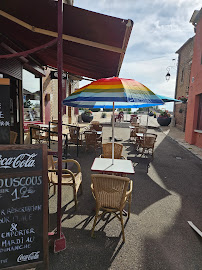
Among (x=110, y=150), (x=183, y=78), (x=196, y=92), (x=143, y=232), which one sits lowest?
(x=143, y=232)

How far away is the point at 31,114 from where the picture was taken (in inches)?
386

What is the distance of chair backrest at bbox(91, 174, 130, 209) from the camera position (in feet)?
8.50

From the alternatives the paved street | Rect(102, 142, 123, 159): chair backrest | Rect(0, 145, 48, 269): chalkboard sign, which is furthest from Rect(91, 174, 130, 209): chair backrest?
Rect(102, 142, 123, 159): chair backrest

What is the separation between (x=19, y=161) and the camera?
1.96 metres

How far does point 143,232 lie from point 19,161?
2.33 metres

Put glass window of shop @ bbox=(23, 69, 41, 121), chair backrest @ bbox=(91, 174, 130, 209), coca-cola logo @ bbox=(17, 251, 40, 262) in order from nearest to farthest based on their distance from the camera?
coca-cola logo @ bbox=(17, 251, 40, 262) → chair backrest @ bbox=(91, 174, 130, 209) → glass window of shop @ bbox=(23, 69, 41, 121)

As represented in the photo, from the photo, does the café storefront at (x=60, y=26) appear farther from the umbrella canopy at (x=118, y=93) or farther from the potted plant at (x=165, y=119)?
the potted plant at (x=165, y=119)

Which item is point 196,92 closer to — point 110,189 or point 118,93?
point 118,93

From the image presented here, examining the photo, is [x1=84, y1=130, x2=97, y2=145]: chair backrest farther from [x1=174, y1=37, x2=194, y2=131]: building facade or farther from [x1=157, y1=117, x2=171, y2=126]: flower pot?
[x1=157, y1=117, x2=171, y2=126]: flower pot

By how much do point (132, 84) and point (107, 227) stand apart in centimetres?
253

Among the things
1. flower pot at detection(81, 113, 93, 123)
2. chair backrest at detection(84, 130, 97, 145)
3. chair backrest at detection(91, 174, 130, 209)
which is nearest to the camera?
chair backrest at detection(91, 174, 130, 209)

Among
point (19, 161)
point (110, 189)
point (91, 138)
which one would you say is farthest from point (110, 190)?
point (91, 138)

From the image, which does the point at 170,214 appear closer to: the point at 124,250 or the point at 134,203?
the point at 134,203

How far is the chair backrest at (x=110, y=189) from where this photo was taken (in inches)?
102
